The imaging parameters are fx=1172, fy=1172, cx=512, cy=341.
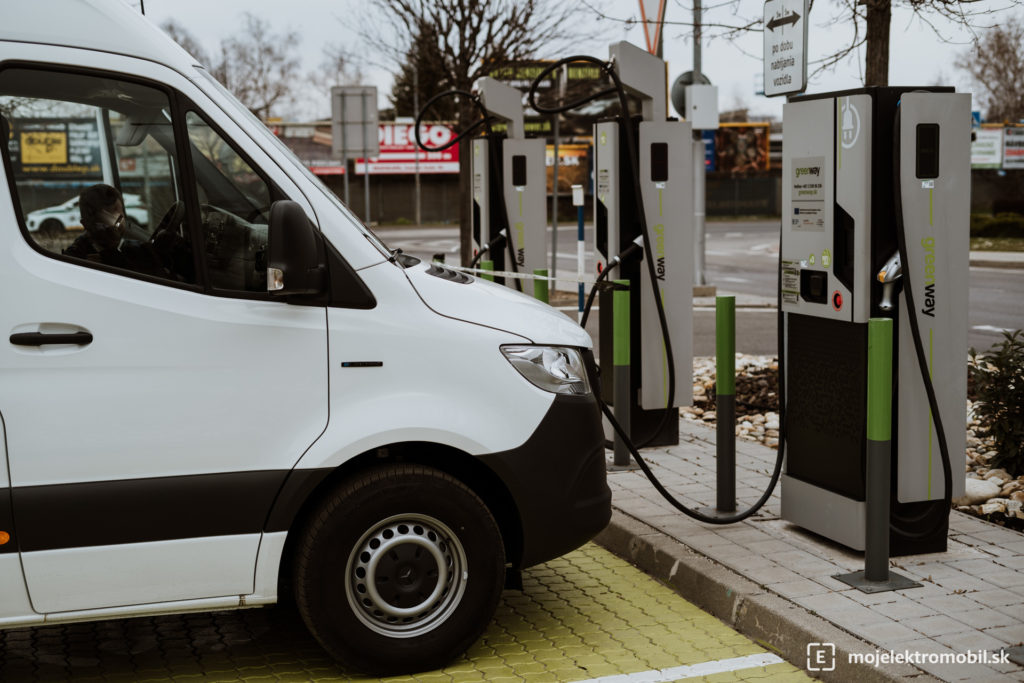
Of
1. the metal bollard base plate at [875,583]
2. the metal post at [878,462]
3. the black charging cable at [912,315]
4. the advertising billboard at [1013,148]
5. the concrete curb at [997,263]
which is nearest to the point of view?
the metal post at [878,462]

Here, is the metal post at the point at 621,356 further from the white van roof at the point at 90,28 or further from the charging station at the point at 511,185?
the white van roof at the point at 90,28

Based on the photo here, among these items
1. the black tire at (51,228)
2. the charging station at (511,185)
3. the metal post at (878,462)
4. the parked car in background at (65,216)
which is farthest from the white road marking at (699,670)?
the charging station at (511,185)

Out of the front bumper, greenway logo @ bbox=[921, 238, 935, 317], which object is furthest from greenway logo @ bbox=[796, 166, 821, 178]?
the front bumper

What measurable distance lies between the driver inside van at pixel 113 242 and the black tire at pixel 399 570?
3.34 ft

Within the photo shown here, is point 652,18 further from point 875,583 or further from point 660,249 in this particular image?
point 875,583

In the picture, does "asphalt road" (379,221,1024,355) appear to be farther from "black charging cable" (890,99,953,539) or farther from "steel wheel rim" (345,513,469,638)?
"steel wheel rim" (345,513,469,638)

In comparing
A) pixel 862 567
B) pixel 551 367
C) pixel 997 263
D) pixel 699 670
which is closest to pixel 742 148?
pixel 997 263

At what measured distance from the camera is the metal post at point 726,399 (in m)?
5.81

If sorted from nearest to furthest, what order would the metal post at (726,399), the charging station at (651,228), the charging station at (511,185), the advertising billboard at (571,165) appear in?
the metal post at (726,399), the charging station at (651,228), the charging station at (511,185), the advertising billboard at (571,165)

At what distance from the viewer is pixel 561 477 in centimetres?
441

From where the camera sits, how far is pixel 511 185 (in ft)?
32.3

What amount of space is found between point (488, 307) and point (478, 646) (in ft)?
4.41

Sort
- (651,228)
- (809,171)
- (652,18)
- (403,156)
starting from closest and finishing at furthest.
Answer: (809,171) → (651,228) → (652,18) → (403,156)

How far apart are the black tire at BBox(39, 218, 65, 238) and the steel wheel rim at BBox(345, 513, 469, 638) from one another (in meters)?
1.47
